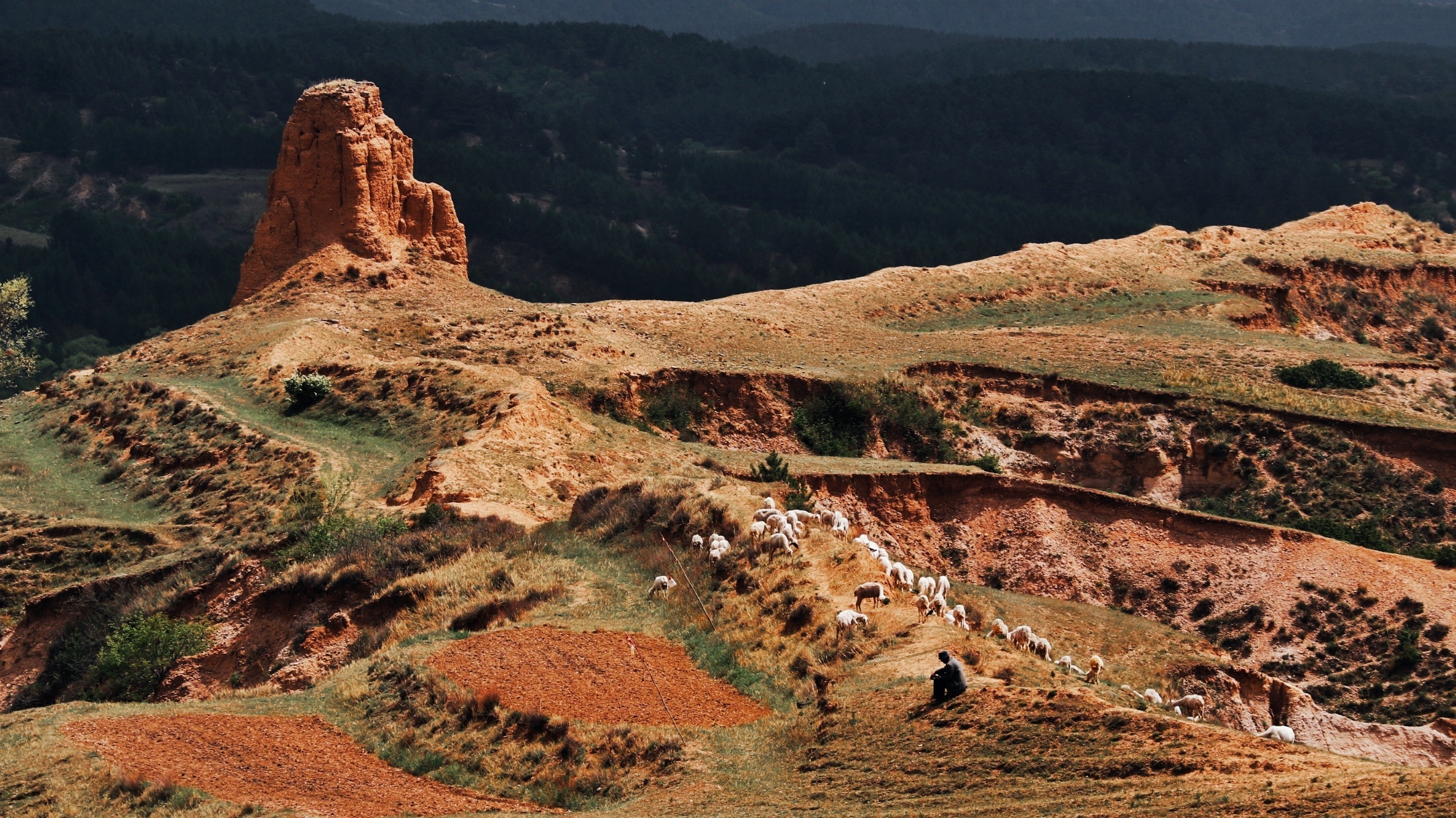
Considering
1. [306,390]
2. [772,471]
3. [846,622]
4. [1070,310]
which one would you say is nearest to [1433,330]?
[1070,310]

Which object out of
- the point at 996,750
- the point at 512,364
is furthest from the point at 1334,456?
the point at 996,750

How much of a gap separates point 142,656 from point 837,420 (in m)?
25.0

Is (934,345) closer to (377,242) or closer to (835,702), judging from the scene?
(377,242)

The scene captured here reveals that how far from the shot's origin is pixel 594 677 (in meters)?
23.1

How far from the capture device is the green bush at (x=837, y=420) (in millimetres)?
48375

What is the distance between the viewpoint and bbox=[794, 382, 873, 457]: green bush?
48.4 metres

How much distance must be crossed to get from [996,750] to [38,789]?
12.0 meters

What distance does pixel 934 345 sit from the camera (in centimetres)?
5766

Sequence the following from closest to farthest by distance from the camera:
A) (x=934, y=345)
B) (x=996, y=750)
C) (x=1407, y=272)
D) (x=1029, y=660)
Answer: (x=996, y=750)
(x=1029, y=660)
(x=934, y=345)
(x=1407, y=272)

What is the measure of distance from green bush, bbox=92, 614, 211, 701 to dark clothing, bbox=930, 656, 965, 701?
1554cm

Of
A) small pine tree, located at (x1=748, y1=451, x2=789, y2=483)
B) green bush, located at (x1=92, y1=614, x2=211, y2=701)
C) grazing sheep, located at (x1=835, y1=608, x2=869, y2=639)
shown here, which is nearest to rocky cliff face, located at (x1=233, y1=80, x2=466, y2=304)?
small pine tree, located at (x1=748, y1=451, x2=789, y2=483)

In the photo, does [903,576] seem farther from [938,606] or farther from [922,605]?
[922,605]

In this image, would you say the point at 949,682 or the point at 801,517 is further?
the point at 801,517

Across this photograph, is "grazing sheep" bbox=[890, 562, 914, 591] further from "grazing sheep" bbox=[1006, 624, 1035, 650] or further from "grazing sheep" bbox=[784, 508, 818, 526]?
"grazing sheep" bbox=[1006, 624, 1035, 650]
